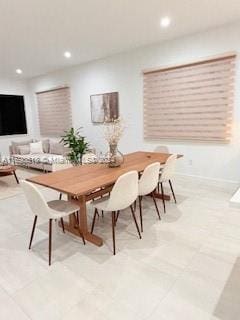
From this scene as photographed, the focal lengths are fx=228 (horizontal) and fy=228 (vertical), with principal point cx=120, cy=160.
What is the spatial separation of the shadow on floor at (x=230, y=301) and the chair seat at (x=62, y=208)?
4.77 feet

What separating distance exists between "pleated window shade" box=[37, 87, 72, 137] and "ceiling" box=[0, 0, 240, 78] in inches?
63.7

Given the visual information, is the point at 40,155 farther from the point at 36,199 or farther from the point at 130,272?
the point at 130,272

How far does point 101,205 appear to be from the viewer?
237 cm

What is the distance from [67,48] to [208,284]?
4559 mm

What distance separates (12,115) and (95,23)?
5087 millimetres

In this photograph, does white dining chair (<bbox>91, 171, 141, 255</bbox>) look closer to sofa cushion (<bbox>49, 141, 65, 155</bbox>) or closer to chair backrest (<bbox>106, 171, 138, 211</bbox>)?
chair backrest (<bbox>106, 171, 138, 211</bbox>)

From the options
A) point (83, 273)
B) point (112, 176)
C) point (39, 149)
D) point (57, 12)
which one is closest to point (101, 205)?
point (112, 176)

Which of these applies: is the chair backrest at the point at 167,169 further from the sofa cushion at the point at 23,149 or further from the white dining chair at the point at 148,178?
the sofa cushion at the point at 23,149

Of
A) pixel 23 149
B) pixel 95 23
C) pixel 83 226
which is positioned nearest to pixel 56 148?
pixel 23 149

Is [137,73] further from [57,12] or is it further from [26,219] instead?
[26,219]

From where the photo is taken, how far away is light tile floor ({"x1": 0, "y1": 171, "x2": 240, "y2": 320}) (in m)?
1.60

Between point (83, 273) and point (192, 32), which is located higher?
point (192, 32)

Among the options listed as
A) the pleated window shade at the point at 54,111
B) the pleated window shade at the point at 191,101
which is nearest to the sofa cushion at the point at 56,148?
the pleated window shade at the point at 54,111

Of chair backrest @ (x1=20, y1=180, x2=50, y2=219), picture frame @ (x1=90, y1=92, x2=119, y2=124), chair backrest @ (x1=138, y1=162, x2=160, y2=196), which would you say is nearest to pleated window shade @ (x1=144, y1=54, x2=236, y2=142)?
picture frame @ (x1=90, y1=92, x2=119, y2=124)
